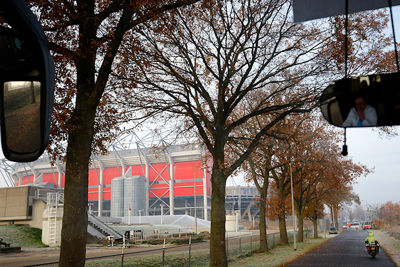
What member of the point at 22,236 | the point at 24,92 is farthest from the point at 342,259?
the point at 22,236

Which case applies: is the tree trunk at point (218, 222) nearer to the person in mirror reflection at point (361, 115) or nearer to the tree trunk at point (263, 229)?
the person in mirror reflection at point (361, 115)

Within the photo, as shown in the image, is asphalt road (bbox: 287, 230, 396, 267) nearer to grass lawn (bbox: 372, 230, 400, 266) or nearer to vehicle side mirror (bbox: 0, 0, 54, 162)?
grass lawn (bbox: 372, 230, 400, 266)

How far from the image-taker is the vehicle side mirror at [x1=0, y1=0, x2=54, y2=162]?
5.34 feet

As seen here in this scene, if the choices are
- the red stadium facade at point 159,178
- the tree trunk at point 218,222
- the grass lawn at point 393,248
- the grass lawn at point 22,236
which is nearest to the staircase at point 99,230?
the grass lawn at point 22,236

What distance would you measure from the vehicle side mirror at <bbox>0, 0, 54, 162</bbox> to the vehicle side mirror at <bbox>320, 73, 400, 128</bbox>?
1.66 meters

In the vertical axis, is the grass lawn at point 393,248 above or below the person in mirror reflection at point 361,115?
below

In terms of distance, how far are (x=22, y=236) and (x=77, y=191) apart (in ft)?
104

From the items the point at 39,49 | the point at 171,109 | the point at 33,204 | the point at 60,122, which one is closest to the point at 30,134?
the point at 39,49

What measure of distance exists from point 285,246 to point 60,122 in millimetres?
27575

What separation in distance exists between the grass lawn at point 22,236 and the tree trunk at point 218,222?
25.2 m

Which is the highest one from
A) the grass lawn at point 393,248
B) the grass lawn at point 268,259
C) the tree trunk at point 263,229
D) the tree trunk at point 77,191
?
the tree trunk at point 77,191

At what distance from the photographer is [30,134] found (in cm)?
170

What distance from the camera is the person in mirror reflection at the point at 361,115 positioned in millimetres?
2218

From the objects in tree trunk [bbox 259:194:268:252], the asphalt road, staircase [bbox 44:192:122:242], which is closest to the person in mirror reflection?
the asphalt road
